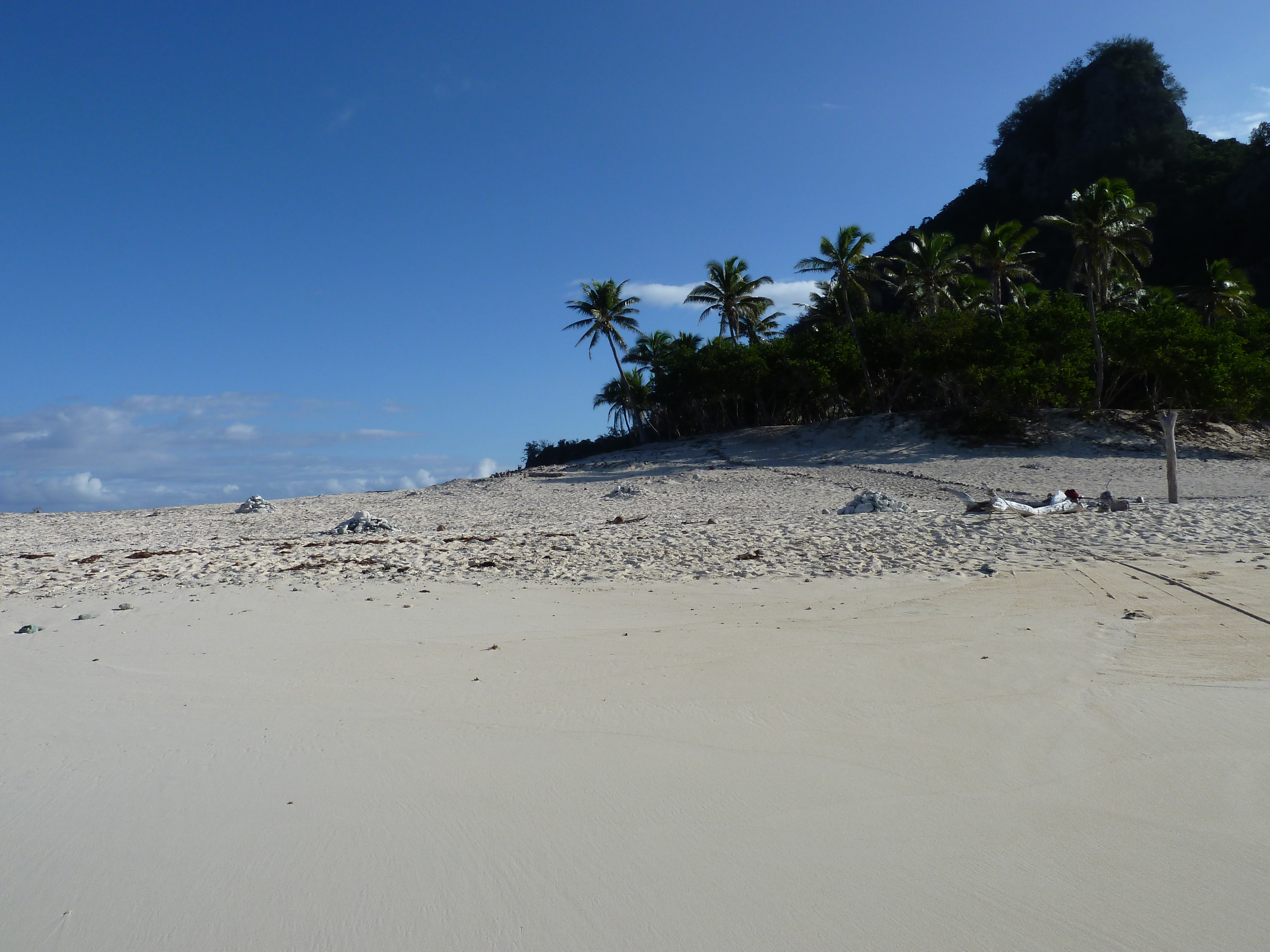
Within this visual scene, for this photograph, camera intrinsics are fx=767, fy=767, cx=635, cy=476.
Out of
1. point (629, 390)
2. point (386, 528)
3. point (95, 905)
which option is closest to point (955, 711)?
point (95, 905)

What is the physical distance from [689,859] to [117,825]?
2.46 metres

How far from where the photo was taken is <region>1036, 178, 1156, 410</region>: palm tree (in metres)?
30.1

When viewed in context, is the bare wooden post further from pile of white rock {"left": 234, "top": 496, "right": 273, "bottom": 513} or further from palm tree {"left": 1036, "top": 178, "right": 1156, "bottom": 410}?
pile of white rock {"left": 234, "top": 496, "right": 273, "bottom": 513}

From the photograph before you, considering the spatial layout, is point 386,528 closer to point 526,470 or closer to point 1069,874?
point 1069,874

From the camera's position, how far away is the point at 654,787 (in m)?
3.45

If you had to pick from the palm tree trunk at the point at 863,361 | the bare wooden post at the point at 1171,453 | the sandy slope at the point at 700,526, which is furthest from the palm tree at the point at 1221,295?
the bare wooden post at the point at 1171,453

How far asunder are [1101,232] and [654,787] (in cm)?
3427

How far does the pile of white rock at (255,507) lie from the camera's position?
2358 centimetres

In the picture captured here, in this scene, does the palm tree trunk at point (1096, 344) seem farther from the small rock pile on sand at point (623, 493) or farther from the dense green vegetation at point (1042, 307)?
the small rock pile on sand at point (623, 493)

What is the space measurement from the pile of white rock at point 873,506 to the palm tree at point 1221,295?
34.6 m

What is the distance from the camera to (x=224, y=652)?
5961 mm

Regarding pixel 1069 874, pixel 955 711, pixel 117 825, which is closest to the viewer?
pixel 1069 874

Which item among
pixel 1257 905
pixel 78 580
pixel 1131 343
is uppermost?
pixel 1131 343

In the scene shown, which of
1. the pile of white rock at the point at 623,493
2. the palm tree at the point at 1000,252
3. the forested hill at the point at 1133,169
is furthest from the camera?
the forested hill at the point at 1133,169
